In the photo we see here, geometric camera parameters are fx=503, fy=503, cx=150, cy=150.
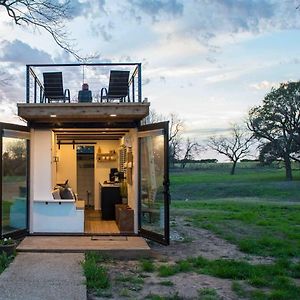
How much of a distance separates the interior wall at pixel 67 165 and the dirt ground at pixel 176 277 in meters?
5.52

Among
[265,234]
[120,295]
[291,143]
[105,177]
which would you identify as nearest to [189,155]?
[291,143]

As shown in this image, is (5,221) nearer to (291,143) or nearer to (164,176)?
(164,176)

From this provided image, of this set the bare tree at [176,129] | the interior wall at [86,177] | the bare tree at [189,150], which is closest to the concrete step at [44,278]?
the interior wall at [86,177]

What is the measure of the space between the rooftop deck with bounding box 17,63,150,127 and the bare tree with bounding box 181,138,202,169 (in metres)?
36.9

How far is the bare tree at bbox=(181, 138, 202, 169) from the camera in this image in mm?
48188

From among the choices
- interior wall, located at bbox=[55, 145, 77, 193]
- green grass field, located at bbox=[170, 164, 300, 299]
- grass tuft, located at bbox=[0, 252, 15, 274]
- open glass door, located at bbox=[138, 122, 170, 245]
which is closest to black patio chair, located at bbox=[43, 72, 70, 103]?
open glass door, located at bbox=[138, 122, 170, 245]

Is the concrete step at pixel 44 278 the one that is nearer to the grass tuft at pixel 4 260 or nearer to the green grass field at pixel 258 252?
the grass tuft at pixel 4 260

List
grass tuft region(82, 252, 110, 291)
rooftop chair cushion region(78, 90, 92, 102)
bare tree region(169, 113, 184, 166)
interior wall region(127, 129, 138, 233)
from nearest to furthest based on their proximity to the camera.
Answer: grass tuft region(82, 252, 110, 291) < interior wall region(127, 129, 138, 233) < rooftop chair cushion region(78, 90, 92, 102) < bare tree region(169, 113, 184, 166)

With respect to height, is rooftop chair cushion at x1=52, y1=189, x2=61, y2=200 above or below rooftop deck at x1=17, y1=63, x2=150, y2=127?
below

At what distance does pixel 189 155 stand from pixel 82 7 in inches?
1576

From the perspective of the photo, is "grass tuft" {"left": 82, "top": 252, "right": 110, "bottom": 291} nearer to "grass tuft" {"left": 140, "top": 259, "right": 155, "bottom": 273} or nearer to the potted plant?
"grass tuft" {"left": 140, "top": 259, "right": 155, "bottom": 273}

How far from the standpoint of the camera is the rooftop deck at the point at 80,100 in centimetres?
909

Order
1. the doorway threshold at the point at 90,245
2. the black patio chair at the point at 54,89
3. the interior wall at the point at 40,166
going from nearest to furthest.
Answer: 1. the doorway threshold at the point at 90,245
2. the interior wall at the point at 40,166
3. the black patio chair at the point at 54,89

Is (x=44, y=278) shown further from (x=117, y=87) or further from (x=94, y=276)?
(x=117, y=87)
